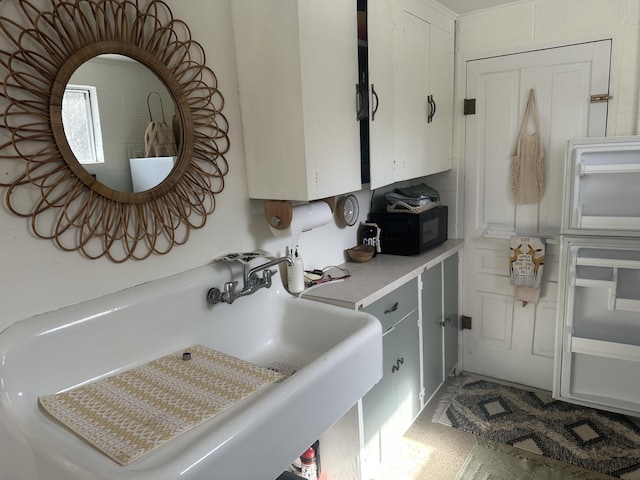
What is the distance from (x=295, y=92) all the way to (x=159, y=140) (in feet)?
1.56

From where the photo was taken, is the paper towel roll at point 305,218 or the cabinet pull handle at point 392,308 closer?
the paper towel roll at point 305,218

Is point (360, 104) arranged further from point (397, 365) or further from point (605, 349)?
point (605, 349)

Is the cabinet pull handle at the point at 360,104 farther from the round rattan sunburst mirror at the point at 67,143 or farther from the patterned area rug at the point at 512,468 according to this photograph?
the patterned area rug at the point at 512,468

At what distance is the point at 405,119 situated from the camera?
224 cm

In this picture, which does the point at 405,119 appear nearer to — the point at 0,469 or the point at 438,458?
the point at 438,458

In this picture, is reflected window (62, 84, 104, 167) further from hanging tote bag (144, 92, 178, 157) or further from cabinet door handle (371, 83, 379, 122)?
cabinet door handle (371, 83, 379, 122)

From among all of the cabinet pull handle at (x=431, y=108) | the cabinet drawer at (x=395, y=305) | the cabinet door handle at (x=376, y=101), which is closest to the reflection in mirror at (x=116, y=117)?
the cabinet door handle at (x=376, y=101)

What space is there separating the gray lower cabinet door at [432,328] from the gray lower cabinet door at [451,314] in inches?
4.3

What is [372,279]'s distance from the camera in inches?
81.0

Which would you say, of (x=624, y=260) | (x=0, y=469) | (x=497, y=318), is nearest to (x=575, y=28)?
(x=624, y=260)

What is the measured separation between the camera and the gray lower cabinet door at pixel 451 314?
2713mm

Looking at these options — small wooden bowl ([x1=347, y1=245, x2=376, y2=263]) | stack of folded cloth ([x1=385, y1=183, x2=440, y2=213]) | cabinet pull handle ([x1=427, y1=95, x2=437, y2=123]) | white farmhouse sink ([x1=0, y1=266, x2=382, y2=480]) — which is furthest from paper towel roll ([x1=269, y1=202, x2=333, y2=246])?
cabinet pull handle ([x1=427, y1=95, x2=437, y2=123])

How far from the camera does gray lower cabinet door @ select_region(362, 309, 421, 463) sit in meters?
1.96

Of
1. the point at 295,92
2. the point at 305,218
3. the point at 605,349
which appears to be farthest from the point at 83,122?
the point at 605,349
